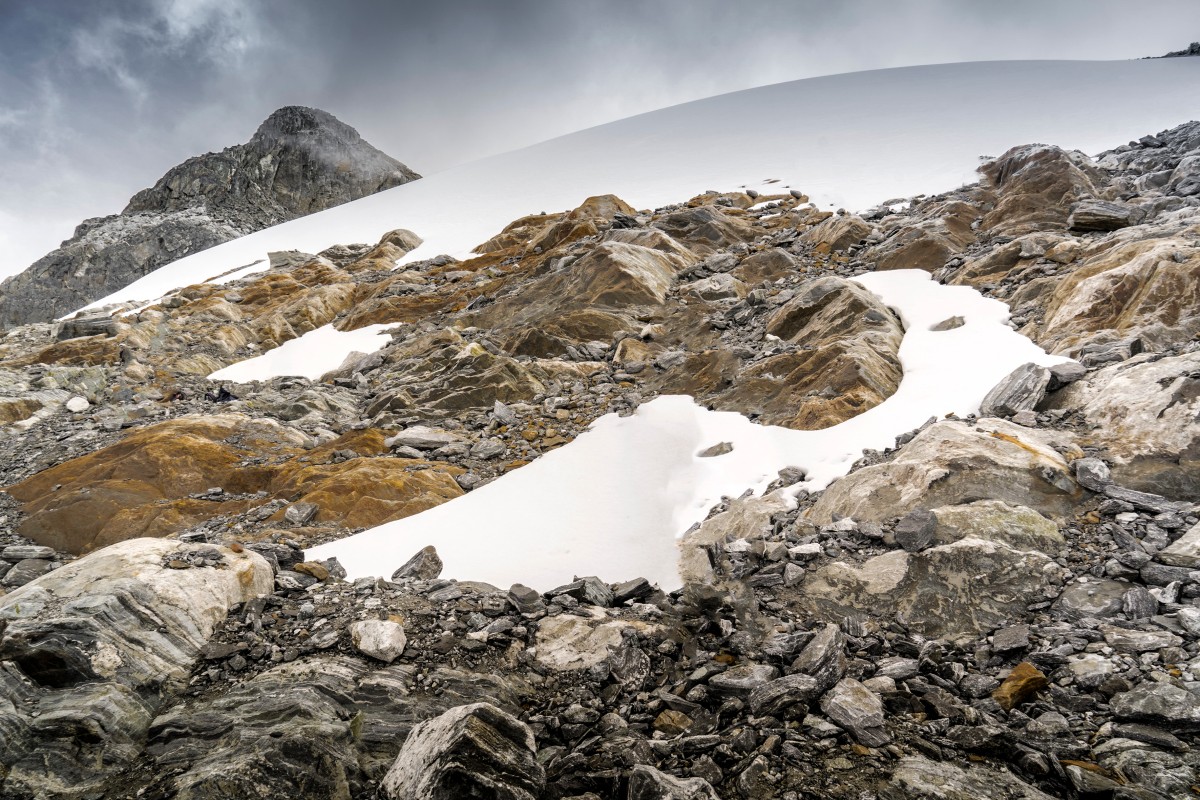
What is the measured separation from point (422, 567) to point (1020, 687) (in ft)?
21.4

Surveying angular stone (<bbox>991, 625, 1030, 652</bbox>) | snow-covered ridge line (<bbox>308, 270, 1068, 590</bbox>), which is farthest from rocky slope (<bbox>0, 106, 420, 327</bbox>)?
angular stone (<bbox>991, 625, 1030, 652</bbox>)

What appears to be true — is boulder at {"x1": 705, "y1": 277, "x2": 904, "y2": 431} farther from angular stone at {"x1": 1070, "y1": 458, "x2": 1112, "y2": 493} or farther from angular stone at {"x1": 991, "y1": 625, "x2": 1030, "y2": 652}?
angular stone at {"x1": 991, "y1": 625, "x2": 1030, "y2": 652}

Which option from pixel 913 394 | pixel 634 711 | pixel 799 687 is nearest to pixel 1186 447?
pixel 913 394

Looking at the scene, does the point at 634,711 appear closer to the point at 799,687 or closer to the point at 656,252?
the point at 799,687

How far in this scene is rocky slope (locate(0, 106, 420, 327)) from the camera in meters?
43.8

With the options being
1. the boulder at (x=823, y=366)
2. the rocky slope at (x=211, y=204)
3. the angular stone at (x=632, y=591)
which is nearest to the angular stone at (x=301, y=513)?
the angular stone at (x=632, y=591)

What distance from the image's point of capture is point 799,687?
15.7 feet

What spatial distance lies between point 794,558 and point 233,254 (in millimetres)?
38081

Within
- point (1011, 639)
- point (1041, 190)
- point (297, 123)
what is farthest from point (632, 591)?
point (297, 123)

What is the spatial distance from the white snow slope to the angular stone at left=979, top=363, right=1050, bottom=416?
15445mm

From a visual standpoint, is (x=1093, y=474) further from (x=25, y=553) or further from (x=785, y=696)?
(x=25, y=553)

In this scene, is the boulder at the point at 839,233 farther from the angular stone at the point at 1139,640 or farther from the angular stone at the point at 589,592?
the angular stone at the point at 1139,640

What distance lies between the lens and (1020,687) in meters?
4.51

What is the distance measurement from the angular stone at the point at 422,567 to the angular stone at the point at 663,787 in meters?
4.27
